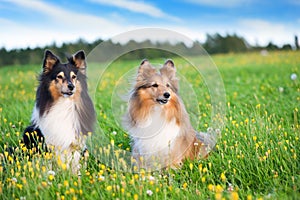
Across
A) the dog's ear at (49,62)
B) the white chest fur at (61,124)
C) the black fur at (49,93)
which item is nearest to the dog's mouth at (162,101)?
the black fur at (49,93)

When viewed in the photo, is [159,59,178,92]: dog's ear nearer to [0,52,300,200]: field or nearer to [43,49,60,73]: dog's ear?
[0,52,300,200]: field

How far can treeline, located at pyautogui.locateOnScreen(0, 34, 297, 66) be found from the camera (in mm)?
4852

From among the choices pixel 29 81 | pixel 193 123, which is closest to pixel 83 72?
pixel 193 123

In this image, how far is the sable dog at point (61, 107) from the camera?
4848mm

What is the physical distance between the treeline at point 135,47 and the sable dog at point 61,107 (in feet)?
1.29

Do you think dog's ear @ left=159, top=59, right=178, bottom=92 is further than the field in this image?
Yes

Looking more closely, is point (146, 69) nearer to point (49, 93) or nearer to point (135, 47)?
point (135, 47)

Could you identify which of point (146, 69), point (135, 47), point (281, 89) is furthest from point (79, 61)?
point (281, 89)

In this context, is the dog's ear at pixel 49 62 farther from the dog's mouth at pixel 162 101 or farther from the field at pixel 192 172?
the dog's mouth at pixel 162 101

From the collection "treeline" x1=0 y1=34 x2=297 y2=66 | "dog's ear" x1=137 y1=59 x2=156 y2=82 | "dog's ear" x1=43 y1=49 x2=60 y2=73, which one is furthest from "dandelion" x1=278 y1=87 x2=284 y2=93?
"dog's ear" x1=43 y1=49 x2=60 y2=73

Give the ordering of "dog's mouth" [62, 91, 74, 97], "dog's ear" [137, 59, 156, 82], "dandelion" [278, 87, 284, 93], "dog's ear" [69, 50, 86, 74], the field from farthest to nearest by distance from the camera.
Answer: "dandelion" [278, 87, 284, 93] → "dog's ear" [69, 50, 86, 74] → "dog's mouth" [62, 91, 74, 97] → "dog's ear" [137, 59, 156, 82] → the field

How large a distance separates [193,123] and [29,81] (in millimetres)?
7799

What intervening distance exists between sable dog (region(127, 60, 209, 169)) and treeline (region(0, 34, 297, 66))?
35 centimetres

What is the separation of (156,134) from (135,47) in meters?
1.05
